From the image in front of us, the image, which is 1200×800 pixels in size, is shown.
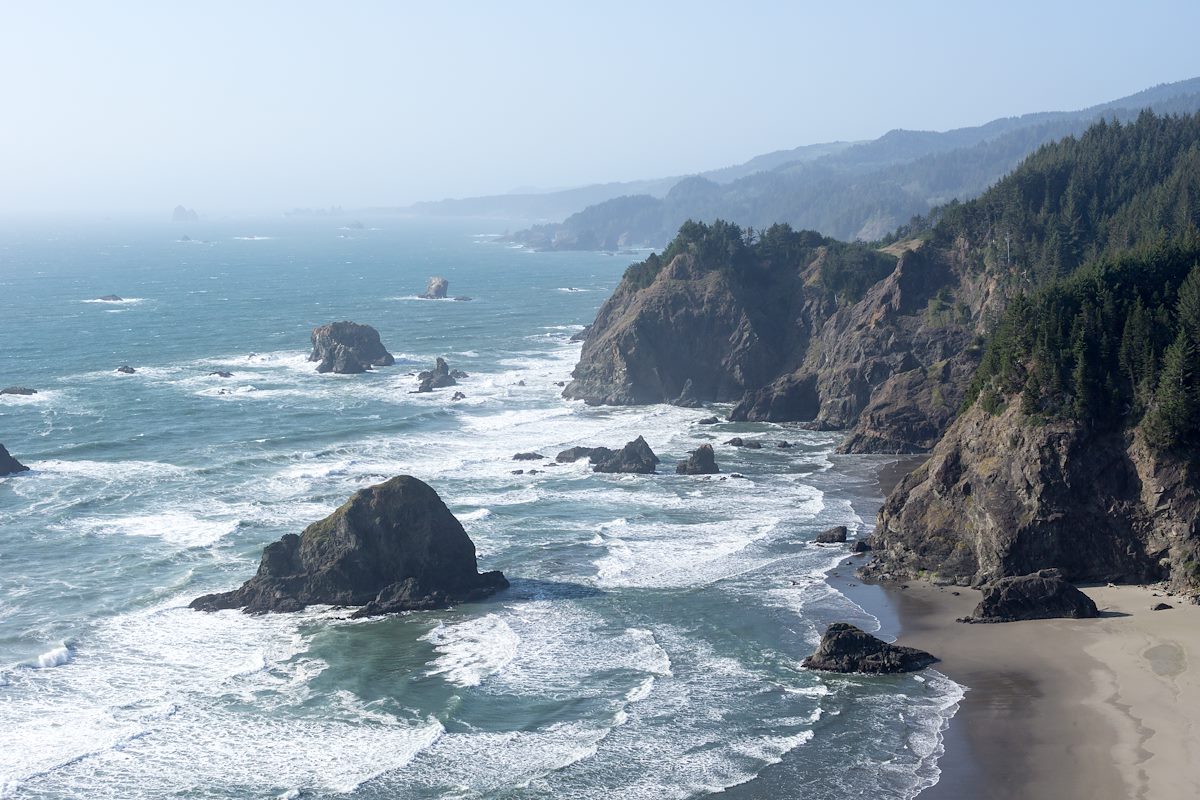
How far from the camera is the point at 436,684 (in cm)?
4869

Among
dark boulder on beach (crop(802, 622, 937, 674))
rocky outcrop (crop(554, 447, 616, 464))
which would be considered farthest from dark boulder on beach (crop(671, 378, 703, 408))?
dark boulder on beach (crop(802, 622, 937, 674))

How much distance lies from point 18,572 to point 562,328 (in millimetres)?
105036

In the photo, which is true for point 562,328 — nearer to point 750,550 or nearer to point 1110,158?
point 1110,158

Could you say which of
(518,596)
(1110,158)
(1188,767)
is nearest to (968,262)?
(1110,158)

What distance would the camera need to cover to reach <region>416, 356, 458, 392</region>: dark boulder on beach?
117812 mm

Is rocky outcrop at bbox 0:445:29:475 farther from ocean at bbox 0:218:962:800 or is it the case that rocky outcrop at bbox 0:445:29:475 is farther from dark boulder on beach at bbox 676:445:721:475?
dark boulder on beach at bbox 676:445:721:475

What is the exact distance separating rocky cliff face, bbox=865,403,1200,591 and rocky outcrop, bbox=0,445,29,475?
56986 millimetres

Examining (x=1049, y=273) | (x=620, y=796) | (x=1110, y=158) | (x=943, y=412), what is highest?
(x=1110, y=158)

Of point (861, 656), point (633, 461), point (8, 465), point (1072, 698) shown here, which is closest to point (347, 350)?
point (8, 465)

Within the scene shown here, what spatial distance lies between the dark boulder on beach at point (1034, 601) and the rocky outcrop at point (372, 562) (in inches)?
898

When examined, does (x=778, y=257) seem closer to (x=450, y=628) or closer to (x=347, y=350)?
(x=347, y=350)

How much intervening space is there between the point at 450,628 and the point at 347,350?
78025mm

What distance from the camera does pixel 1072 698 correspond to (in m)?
44.9

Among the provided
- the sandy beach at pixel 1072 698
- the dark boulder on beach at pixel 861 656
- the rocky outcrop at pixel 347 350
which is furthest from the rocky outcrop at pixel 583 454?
the rocky outcrop at pixel 347 350
